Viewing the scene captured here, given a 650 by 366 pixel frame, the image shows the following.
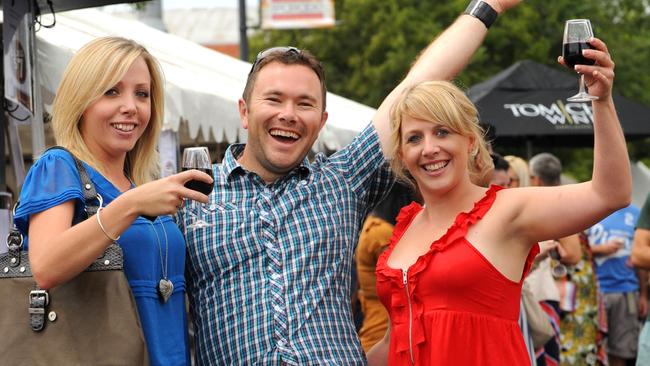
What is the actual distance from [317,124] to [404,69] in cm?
2287

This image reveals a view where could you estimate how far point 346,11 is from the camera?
28938mm

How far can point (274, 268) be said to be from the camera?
3.69 metres

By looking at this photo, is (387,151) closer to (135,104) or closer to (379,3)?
(135,104)

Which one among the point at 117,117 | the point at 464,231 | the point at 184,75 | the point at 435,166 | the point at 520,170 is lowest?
the point at 520,170

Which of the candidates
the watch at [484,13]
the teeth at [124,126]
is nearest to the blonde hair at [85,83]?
the teeth at [124,126]

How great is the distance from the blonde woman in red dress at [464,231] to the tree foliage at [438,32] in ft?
72.9

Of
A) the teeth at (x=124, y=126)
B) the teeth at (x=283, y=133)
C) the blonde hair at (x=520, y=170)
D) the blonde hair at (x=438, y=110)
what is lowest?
the blonde hair at (x=520, y=170)

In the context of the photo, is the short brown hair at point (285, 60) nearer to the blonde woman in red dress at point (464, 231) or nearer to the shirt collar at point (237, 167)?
the shirt collar at point (237, 167)

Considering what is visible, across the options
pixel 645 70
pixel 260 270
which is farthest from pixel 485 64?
pixel 260 270

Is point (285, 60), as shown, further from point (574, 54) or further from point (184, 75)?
point (184, 75)

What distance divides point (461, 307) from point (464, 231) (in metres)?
0.25

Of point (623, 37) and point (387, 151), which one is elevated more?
point (387, 151)

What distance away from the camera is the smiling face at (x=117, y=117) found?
3535mm

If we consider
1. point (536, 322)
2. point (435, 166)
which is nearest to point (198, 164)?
point (435, 166)
